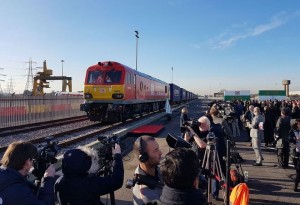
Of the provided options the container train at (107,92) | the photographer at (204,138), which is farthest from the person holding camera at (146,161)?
the container train at (107,92)

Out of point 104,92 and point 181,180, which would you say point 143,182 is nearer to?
point 181,180

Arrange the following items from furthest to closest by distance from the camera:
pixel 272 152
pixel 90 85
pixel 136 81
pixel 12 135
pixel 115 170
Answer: pixel 136 81 < pixel 90 85 < pixel 12 135 < pixel 272 152 < pixel 115 170

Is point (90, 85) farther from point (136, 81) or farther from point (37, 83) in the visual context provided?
point (37, 83)

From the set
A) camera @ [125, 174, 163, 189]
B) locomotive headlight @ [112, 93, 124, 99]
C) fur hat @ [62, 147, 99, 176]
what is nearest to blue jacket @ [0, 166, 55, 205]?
fur hat @ [62, 147, 99, 176]

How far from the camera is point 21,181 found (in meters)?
2.90

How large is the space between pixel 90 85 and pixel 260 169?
520 inches

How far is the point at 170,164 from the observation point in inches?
96.0

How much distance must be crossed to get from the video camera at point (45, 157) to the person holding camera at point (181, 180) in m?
1.34

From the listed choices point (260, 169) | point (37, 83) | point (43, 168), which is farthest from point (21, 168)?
point (37, 83)

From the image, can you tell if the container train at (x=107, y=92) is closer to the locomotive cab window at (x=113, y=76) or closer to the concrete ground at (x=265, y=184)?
the locomotive cab window at (x=113, y=76)

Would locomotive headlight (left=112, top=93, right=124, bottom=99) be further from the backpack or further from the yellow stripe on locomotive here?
the backpack

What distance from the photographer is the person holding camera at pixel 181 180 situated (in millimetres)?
2283

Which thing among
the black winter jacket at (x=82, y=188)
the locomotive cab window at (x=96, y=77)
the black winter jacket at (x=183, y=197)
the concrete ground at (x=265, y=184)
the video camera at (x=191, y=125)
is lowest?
the concrete ground at (x=265, y=184)

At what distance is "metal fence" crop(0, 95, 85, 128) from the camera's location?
18.2m
